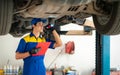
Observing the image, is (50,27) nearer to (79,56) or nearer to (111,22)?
(111,22)

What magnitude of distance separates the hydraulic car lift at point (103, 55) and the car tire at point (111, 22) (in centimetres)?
57

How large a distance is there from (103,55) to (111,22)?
859 mm

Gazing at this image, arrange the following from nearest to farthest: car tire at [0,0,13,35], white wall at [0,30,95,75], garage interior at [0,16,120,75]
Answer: car tire at [0,0,13,35] → garage interior at [0,16,120,75] → white wall at [0,30,95,75]

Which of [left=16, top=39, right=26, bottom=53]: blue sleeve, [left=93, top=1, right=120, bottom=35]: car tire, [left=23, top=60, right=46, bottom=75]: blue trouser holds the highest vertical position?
[left=93, top=1, right=120, bottom=35]: car tire

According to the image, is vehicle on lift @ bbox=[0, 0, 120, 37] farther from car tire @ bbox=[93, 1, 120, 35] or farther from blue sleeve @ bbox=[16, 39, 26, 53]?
blue sleeve @ bbox=[16, 39, 26, 53]

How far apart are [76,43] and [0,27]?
3.64 meters

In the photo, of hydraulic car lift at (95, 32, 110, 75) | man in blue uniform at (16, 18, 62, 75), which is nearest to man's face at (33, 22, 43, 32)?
man in blue uniform at (16, 18, 62, 75)

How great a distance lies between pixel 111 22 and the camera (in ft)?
6.72

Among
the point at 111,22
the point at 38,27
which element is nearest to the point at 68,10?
the point at 111,22

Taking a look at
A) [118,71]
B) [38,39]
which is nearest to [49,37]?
[38,39]

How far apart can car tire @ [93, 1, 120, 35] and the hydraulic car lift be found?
57 centimetres

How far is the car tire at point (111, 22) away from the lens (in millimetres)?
1966

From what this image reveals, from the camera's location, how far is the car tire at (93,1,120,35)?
1.97 m

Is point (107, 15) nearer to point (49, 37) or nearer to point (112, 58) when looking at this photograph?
point (49, 37)
